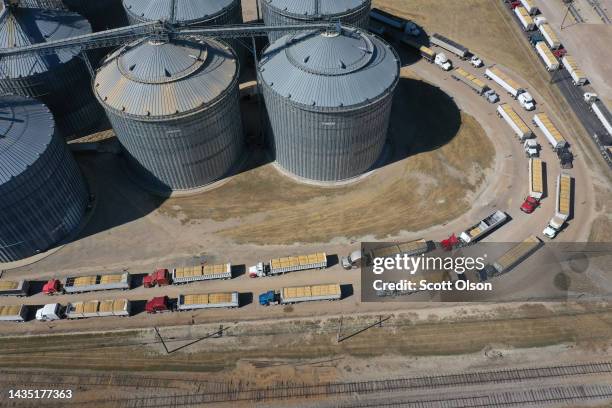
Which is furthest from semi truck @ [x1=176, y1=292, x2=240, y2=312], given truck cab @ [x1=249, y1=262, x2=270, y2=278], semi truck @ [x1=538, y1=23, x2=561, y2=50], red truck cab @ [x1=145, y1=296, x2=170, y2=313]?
semi truck @ [x1=538, y1=23, x2=561, y2=50]

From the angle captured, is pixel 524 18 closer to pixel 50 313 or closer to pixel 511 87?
pixel 511 87

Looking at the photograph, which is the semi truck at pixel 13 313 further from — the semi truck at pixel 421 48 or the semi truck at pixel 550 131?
the semi truck at pixel 550 131

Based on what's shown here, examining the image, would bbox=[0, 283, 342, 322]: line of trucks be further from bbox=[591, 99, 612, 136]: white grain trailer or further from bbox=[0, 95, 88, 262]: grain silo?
bbox=[591, 99, 612, 136]: white grain trailer

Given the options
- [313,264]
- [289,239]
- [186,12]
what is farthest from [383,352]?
[186,12]

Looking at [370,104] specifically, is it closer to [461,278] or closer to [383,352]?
[461,278]

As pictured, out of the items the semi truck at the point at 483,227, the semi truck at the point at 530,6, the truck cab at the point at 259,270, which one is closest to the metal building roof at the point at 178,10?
the truck cab at the point at 259,270

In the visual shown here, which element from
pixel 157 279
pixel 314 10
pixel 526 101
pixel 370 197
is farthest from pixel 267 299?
pixel 526 101
